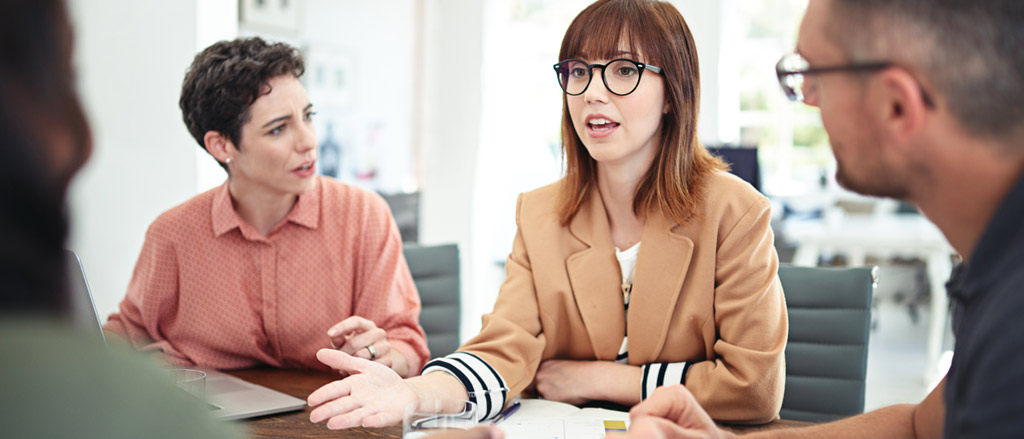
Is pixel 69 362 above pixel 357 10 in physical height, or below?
below

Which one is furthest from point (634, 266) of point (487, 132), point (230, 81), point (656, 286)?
point (487, 132)

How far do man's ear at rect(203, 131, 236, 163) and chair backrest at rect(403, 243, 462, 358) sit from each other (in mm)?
568

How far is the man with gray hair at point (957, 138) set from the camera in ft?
2.45

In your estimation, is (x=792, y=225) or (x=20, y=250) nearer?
(x=20, y=250)

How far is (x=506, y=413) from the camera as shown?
1461 mm

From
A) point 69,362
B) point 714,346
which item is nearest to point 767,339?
point 714,346

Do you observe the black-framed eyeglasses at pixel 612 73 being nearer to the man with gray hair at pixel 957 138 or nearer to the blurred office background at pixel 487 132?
the man with gray hair at pixel 957 138

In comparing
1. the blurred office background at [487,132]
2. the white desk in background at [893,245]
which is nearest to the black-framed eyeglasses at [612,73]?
the blurred office background at [487,132]

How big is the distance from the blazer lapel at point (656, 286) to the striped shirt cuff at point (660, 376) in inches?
2.2

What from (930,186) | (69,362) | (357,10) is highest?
(357,10)

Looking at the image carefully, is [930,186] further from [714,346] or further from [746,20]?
[746,20]

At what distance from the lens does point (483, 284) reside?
237 inches

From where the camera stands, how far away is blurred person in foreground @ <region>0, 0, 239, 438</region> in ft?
1.78

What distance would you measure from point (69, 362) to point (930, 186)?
837mm
